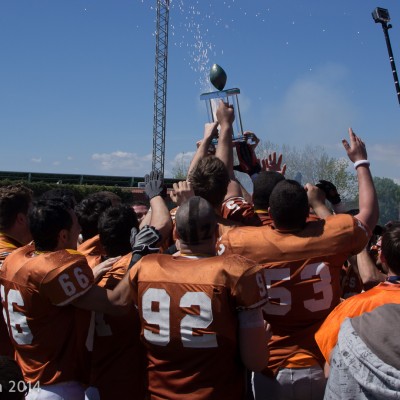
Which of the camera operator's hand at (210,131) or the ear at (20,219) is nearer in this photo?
the ear at (20,219)

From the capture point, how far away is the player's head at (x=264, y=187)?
3.51 meters

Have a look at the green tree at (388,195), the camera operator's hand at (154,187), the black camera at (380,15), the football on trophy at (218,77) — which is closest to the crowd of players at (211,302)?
the camera operator's hand at (154,187)

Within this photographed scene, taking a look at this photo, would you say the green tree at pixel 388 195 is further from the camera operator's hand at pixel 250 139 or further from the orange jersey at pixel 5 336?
the orange jersey at pixel 5 336

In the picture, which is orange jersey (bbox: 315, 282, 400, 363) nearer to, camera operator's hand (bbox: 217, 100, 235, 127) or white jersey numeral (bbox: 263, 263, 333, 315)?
white jersey numeral (bbox: 263, 263, 333, 315)

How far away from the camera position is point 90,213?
4.24 m

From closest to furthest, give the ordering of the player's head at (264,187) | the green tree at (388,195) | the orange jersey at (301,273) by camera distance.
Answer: the orange jersey at (301,273) < the player's head at (264,187) < the green tree at (388,195)

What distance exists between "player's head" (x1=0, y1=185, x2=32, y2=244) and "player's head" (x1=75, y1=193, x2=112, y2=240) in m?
0.44

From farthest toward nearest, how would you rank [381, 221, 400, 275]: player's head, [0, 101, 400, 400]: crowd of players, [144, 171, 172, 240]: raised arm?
[144, 171, 172, 240]: raised arm
[381, 221, 400, 275]: player's head
[0, 101, 400, 400]: crowd of players

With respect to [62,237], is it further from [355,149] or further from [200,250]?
[355,149]

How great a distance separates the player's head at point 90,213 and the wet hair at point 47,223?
100 centimetres

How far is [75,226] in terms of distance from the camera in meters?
3.32

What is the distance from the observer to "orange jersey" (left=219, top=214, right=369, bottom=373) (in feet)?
9.67

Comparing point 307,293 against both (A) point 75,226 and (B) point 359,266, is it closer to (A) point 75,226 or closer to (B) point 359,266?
(B) point 359,266

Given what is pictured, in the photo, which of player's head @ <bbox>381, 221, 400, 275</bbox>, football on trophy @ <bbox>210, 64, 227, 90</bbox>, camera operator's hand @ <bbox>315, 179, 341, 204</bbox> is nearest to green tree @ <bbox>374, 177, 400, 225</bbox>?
football on trophy @ <bbox>210, 64, 227, 90</bbox>
